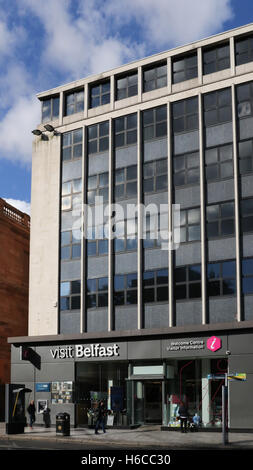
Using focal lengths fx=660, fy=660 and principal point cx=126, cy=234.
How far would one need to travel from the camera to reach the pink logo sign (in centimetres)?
3514

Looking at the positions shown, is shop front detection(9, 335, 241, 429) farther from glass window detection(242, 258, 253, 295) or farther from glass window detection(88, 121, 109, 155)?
glass window detection(88, 121, 109, 155)

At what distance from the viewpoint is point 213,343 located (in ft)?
116

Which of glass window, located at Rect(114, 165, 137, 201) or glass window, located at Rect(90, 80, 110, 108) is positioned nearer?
glass window, located at Rect(114, 165, 137, 201)

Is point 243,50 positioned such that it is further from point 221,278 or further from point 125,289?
point 125,289

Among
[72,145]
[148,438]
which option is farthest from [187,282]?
[72,145]

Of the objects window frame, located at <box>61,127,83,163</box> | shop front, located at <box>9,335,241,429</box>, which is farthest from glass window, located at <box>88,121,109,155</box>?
shop front, located at <box>9,335,241,429</box>

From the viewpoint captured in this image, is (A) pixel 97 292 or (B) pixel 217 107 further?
(A) pixel 97 292

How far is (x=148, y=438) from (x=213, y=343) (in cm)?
713

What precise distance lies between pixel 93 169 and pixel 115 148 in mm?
1985

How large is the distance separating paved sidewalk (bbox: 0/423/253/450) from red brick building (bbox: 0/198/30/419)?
1178 centimetres

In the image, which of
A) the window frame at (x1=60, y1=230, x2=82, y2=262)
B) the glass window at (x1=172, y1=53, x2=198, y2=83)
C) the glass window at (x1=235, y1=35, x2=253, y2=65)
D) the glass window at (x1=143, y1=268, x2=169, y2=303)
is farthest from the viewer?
the window frame at (x1=60, y1=230, x2=82, y2=262)

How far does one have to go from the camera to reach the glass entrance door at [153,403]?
37.3m

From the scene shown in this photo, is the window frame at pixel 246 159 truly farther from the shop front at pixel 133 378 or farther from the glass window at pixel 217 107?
the shop front at pixel 133 378

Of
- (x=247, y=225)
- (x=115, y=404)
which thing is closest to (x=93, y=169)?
(x=247, y=225)
